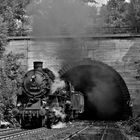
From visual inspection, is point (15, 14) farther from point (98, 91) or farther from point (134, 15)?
point (134, 15)

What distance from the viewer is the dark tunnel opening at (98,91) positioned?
28.7m

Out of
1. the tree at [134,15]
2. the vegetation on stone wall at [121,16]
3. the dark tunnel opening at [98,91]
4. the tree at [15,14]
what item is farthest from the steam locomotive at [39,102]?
the tree at [134,15]

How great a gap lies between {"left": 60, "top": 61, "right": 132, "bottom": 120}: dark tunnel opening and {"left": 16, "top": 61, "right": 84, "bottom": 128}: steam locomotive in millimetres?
8094

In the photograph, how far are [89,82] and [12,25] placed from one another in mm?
8682

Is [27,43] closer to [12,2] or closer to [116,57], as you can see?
[12,2]

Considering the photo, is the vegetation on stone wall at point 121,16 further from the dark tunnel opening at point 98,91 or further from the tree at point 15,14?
the tree at point 15,14

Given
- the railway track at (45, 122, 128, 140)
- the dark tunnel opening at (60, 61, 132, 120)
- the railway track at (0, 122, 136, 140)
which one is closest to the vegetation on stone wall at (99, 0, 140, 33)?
the dark tunnel opening at (60, 61, 132, 120)

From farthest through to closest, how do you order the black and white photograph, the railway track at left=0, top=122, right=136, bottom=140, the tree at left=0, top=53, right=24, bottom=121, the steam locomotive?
the black and white photograph < the tree at left=0, top=53, right=24, bottom=121 < the steam locomotive < the railway track at left=0, top=122, right=136, bottom=140

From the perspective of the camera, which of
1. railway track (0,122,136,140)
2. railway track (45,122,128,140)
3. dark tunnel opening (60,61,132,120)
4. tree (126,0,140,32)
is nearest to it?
railway track (0,122,136,140)

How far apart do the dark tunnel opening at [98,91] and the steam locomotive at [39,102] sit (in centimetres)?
809

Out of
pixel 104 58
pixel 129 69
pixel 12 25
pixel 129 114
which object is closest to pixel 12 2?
pixel 12 25

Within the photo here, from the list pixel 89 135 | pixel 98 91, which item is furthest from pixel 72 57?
pixel 89 135

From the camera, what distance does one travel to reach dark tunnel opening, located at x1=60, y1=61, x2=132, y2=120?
94.2 ft

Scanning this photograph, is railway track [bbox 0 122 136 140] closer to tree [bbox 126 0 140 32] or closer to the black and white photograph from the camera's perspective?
the black and white photograph
